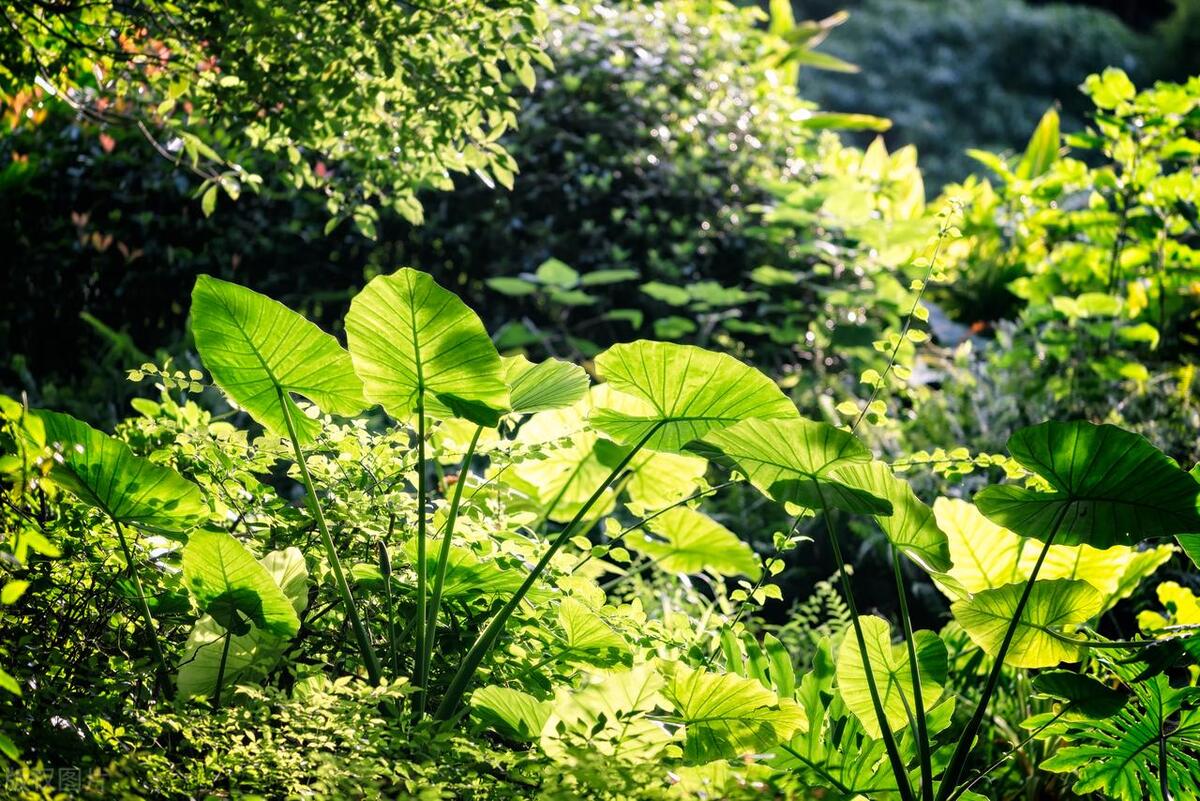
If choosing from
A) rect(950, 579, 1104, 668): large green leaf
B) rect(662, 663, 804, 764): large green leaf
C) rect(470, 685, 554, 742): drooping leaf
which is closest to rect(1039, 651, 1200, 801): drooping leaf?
rect(950, 579, 1104, 668): large green leaf

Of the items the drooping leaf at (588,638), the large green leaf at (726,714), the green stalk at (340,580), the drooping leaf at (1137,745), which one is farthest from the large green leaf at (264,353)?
the drooping leaf at (1137,745)

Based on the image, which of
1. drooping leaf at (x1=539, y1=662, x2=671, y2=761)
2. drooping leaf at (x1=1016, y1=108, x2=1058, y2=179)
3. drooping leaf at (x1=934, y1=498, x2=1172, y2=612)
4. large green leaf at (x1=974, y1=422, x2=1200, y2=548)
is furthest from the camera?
drooping leaf at (x1=1016, y1=108, x2=1058, y2=179)

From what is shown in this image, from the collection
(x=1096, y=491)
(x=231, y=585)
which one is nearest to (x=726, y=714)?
(x=1096, y=491)

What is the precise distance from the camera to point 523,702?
163cm

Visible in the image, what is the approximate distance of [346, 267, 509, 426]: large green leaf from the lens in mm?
1721

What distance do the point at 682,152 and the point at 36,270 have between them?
284 centimetres

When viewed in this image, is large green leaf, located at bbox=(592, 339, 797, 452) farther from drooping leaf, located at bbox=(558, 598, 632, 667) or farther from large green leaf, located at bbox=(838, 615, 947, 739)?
large green leaf, located at bbox=(838, 615, 947, 739)

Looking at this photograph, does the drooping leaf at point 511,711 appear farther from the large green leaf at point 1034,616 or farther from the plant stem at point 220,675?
the large green leaf at point 1034,616

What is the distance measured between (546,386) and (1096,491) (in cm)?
94

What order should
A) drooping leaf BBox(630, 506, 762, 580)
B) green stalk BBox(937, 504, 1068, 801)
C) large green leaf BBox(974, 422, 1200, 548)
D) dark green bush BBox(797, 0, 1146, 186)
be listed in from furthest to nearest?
dark green bush BBox(797, 0, 1146, 186), drooping leaf BBox(630, 506, 762, 580), green stalk BBox(937, 504, 1068, 801), large green leaf BBox(974, 422, 1200, 548)

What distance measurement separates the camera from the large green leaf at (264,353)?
1.79 metres

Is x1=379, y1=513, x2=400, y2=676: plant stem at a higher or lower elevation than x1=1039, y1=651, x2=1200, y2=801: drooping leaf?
higher

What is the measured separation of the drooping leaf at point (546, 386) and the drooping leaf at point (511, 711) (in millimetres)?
488

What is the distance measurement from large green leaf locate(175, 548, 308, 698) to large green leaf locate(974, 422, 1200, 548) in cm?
117
